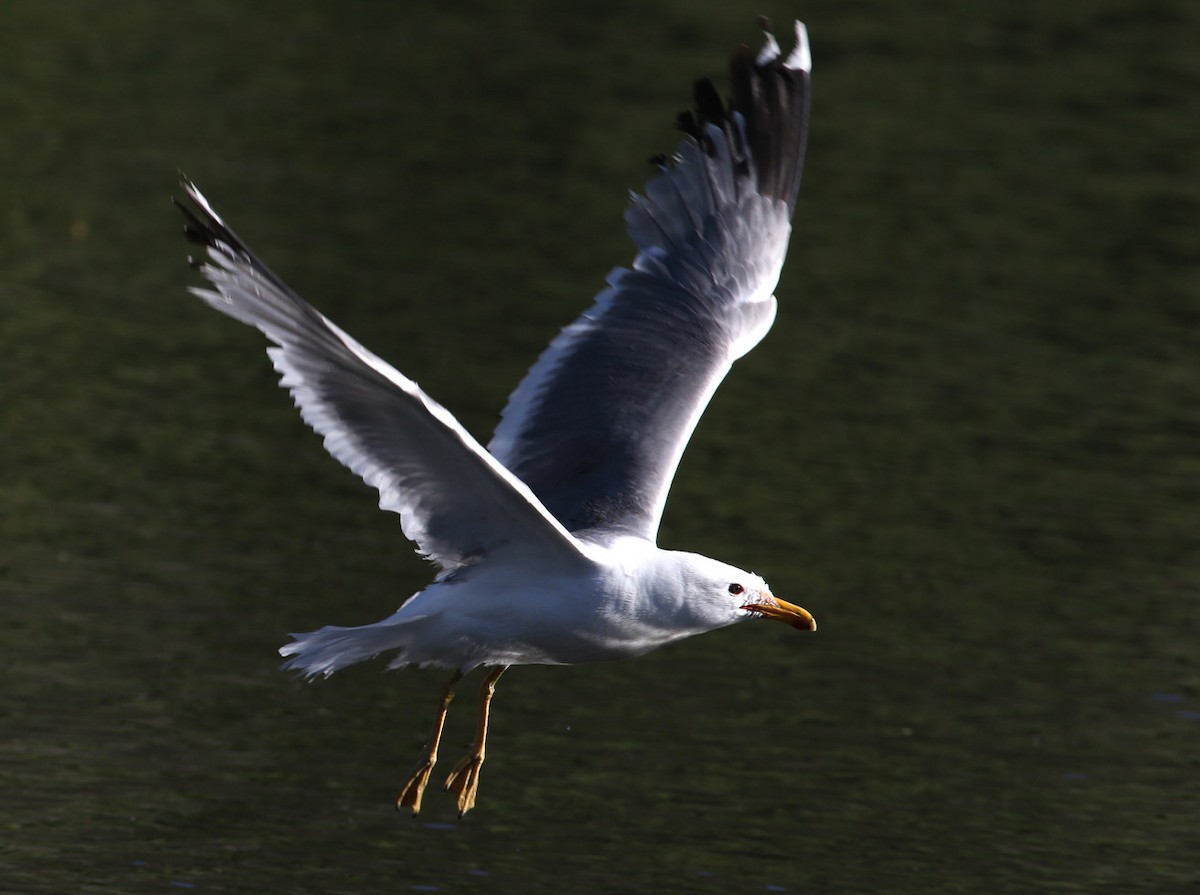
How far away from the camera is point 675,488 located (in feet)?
45.2

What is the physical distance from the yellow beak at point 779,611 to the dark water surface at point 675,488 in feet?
3.80

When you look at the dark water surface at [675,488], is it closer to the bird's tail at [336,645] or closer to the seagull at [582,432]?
the bird's tail at [336,645]

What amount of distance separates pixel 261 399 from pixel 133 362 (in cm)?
91

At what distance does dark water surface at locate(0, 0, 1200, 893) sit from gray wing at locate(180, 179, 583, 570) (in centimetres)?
153

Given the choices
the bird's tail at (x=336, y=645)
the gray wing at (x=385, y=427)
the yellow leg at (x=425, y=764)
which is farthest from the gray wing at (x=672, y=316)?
the bird's tail at (x=336, y=645)

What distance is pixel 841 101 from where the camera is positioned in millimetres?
23344

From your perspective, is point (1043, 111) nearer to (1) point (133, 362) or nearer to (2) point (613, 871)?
(1) point (133, 362)

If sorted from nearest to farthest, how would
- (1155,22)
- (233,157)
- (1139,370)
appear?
(1139,370), (233,157), (1155,22)

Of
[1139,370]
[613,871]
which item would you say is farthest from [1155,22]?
[613,871]

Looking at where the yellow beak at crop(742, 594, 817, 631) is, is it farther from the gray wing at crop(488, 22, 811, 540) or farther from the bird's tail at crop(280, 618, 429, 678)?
the bird's tail at crop(280, 618, 429, 678)

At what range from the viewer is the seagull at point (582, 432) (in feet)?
23.9

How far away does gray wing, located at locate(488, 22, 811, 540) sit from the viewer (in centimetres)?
911

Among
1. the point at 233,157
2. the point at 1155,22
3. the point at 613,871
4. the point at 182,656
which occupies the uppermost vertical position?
the point at 1155,22

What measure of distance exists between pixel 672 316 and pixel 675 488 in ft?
13.2
